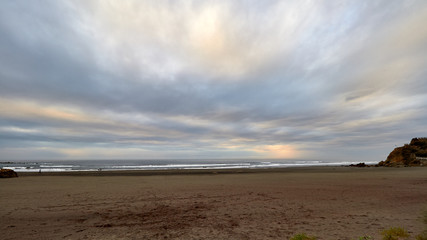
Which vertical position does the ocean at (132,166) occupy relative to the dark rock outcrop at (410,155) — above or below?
below

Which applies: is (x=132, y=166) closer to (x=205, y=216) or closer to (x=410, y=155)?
(x=205, y=216)

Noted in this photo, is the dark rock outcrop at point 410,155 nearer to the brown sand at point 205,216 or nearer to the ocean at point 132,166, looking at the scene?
the ocean at point 132,166

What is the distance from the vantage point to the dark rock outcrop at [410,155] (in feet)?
171

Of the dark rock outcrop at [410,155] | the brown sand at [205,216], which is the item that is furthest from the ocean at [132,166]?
the brown sand at [205,216]

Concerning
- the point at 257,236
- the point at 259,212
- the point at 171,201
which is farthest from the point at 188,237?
the point at 171,201

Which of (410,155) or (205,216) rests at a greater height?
(410,155)

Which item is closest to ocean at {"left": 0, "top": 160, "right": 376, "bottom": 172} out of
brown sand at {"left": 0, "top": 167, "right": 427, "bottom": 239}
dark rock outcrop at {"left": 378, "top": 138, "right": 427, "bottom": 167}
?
dark rock outcrop at {"left": 378, "top": 138, "right": 427, "bottom": 167}

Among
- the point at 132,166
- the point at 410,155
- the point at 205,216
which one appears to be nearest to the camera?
the point at 205,216

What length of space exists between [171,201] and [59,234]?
20.9ft

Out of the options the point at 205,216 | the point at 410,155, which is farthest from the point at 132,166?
the point at 410,155

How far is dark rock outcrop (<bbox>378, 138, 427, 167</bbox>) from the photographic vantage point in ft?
171

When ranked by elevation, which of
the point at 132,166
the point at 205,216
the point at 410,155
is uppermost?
the point at 410,155

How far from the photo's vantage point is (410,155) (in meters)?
55.6

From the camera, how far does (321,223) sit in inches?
335
